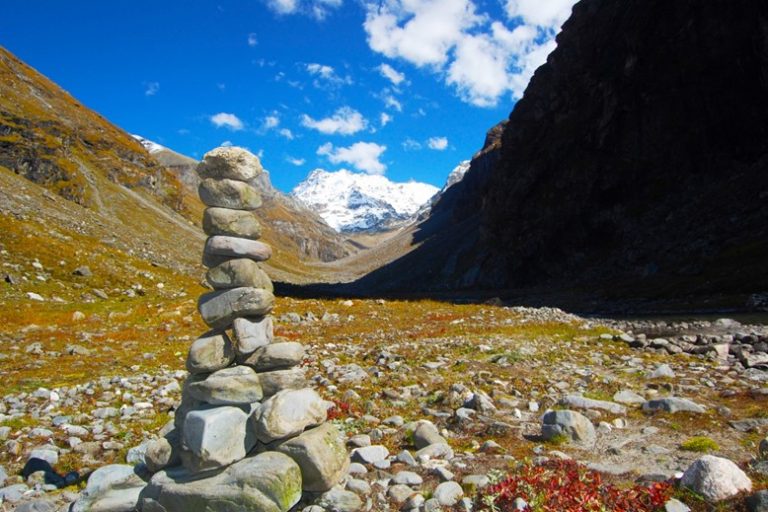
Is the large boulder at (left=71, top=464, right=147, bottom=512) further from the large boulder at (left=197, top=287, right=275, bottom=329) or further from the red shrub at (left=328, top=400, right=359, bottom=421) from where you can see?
the red shrub at (left=328, top=400, right=359, bottom=421)

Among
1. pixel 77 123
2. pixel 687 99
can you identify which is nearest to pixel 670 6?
pixel 687 99

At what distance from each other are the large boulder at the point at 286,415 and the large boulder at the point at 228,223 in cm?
358

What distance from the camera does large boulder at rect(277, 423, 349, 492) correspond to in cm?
858

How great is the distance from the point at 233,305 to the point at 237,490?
143 inches

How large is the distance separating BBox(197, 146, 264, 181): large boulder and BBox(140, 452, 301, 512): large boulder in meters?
5.75

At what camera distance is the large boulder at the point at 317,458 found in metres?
8.58

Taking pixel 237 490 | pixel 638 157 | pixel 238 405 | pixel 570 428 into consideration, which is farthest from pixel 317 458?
pixel 638 157

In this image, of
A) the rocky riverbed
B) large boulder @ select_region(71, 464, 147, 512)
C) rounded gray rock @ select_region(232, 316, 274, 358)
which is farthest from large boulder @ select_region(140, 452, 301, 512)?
rounded gray rock @ select_region(232, 316, 274, 358)

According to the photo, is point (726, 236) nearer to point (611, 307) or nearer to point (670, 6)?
point (611, 307)

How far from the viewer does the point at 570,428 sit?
1055cm

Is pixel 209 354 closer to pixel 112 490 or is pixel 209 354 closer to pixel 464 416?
pixel 112 490

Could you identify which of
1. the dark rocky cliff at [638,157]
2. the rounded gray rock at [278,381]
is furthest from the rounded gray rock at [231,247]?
the dark rocky cliff at [638,157]

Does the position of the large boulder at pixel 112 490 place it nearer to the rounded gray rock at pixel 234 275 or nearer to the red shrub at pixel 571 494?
the rounded gray rock at pixel 234 275

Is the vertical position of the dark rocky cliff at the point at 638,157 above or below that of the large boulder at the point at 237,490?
above
